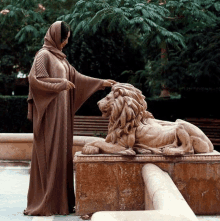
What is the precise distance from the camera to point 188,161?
4156 mm

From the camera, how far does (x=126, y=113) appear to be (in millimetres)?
4262

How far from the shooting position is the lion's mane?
426cm

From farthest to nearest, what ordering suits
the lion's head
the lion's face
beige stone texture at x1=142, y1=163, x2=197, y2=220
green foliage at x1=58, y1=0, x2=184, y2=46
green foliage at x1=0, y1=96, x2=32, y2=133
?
1. green foliage at x1=0, y1=96, x2=32, y2=133
2. green foliage at x1=58, y1=0, x2=184, y2=46
3. the lion's face
4. the lion's head
5. beige stone texture at x1=142, y1=163, x2=197, y2=220

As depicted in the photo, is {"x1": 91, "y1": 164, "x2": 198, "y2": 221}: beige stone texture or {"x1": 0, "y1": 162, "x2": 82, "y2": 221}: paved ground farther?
{"x1": 0, "y1": 162, "x2": 82, "y2": 221}: paved ground

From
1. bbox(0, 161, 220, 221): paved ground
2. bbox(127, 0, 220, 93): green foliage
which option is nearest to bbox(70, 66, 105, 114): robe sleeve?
bbox(0, 161, 220, 221): paved ground

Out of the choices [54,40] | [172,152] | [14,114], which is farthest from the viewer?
[14,114]

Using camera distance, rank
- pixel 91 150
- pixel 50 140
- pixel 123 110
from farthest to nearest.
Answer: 1. pixel 50 140
2. pixel 91 150
3. pixel 123 110

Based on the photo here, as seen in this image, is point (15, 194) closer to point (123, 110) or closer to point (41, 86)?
point (41, 86)

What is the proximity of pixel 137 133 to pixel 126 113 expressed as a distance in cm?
25

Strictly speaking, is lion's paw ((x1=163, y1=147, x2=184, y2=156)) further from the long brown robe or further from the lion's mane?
the long brown robe

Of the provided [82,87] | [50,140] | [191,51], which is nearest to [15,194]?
[50,140]

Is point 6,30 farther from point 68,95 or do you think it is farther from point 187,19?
point 68,95

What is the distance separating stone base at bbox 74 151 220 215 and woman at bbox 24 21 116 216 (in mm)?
394

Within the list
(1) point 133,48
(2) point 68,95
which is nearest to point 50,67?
(2) point 68,95
